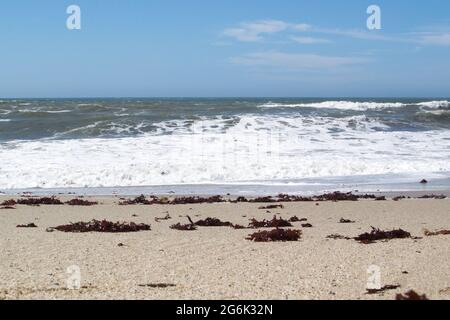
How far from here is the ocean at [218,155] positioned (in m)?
17.0

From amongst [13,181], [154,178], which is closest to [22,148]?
[13,181]

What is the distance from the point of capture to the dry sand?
209 inches

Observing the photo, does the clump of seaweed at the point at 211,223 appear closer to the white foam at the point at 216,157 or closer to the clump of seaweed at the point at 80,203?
the clump of seaweed at the point at 80,203

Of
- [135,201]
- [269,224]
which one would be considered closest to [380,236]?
[269,224]

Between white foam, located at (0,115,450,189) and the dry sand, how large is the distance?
7.42m

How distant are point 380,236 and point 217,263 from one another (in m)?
2.66

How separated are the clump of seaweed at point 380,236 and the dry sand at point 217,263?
0.74 feet

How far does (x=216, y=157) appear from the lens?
20562 millimetres

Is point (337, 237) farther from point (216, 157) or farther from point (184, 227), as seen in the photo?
point (216, 157)

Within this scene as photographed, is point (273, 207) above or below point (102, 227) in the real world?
below

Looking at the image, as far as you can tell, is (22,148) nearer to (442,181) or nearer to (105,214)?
(105,214)

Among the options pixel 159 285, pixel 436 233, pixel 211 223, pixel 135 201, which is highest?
pixel 159 285

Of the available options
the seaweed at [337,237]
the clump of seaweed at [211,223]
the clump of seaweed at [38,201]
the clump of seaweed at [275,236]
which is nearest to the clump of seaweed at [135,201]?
the clump of seaweed at [38,201]
